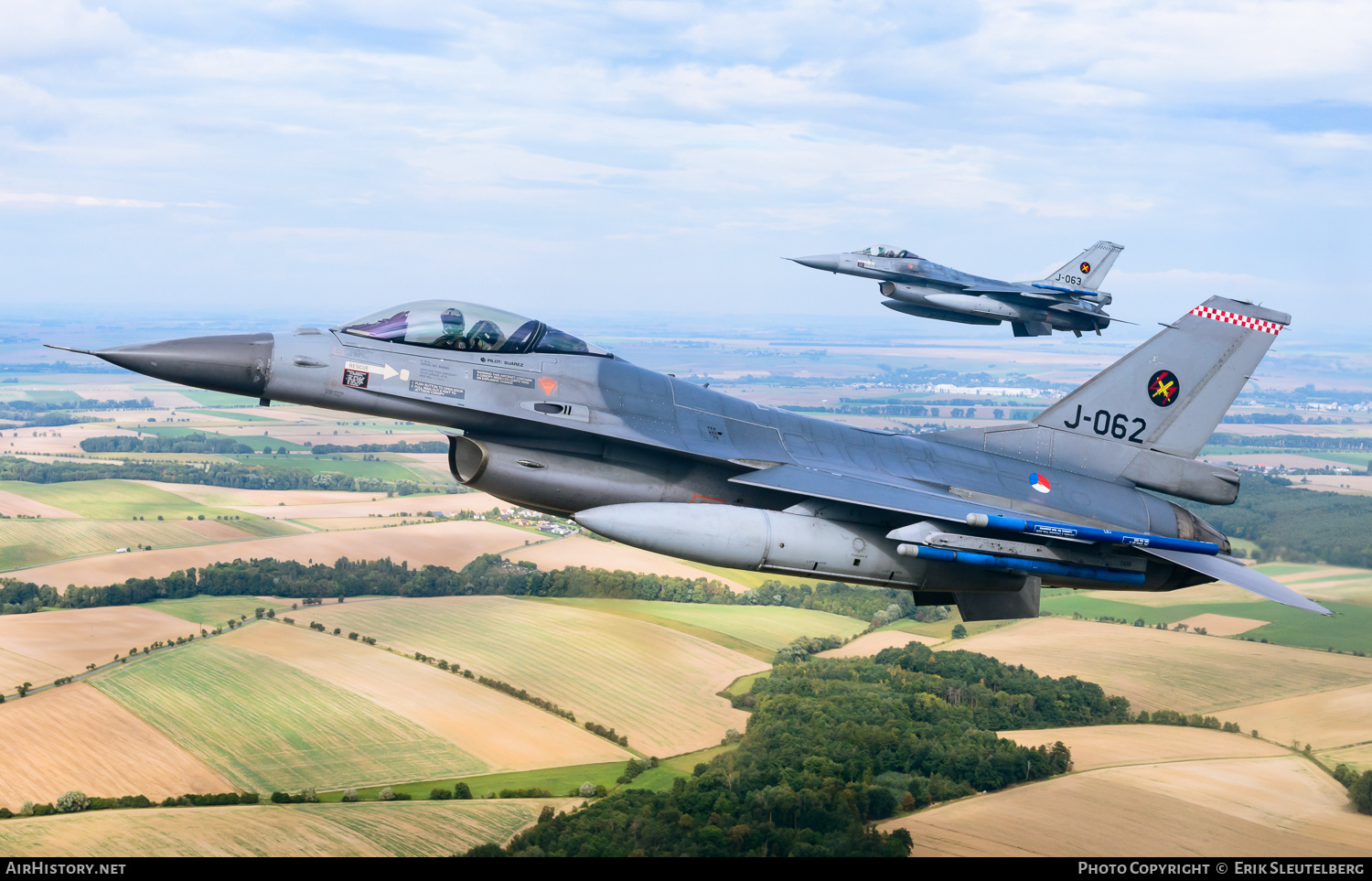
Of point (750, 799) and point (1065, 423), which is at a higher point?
point (1065, 423)

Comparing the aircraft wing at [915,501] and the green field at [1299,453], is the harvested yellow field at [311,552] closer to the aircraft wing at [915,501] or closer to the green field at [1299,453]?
the aircraft wing at [915,501]

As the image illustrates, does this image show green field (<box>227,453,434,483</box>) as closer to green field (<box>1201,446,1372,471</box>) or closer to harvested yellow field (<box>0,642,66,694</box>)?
harvested yellow field (<box>0,642,66,694</box>)

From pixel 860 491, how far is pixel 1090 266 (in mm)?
16023

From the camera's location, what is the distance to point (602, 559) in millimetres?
53188

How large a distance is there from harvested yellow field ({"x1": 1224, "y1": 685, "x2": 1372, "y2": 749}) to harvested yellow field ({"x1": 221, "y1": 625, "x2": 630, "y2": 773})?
75.3ft

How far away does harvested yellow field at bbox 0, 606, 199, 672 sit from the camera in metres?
37.5

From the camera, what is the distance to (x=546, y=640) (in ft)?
131

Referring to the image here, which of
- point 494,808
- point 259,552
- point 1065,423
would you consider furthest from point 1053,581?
point 259,552

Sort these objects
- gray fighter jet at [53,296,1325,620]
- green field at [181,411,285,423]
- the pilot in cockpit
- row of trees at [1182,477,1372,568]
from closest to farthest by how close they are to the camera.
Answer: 1. gray fighter jet at [53,296,1325,620]
2. the pilot in cockpit
3. row of trees at [1182,477,1372,568]
4. green field at [181,411,285,423]

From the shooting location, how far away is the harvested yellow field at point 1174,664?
35.2m

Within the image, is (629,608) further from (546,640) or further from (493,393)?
(493,393)

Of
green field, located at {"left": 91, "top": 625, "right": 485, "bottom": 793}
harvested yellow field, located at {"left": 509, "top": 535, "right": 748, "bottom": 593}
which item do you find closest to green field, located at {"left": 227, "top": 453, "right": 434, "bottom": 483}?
harvested yellow field, located at {"left": 509, "top": 535, "right": 748, "bottom": 593}

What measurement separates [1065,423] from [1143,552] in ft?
9.58

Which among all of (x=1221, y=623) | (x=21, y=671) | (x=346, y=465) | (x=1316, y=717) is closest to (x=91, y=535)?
(x=21, y=671)
